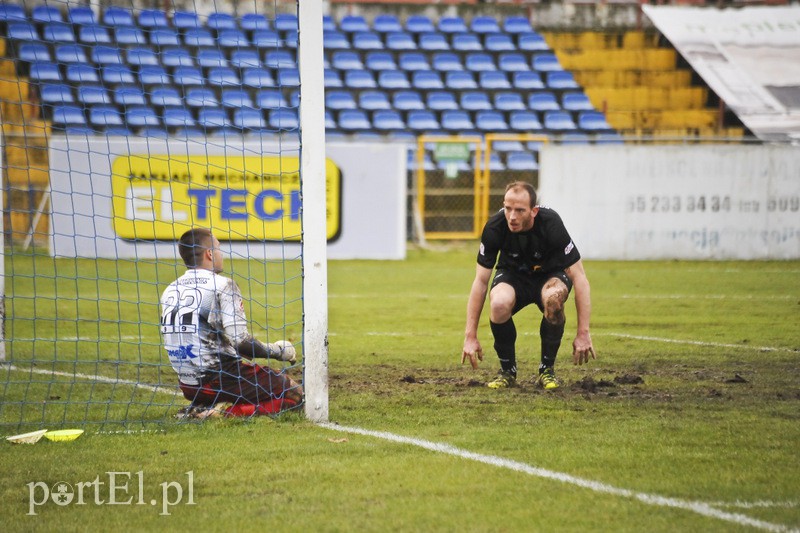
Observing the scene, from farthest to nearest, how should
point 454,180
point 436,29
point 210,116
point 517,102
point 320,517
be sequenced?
point 436,29 < point 517,102 < point 210,116 < point 454,180 < point 320,517

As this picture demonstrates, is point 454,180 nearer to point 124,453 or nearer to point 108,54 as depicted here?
point 108,54

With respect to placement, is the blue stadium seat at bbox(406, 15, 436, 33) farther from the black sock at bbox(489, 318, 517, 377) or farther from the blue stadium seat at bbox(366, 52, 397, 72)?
the black sock at bbox(489, 318, 517, 377)

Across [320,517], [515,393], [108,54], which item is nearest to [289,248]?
[108,54]

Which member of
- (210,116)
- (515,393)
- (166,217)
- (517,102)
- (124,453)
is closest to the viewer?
(124,453)

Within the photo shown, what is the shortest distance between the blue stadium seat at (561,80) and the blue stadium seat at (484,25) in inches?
90.6

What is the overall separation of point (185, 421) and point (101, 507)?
63.2 inches

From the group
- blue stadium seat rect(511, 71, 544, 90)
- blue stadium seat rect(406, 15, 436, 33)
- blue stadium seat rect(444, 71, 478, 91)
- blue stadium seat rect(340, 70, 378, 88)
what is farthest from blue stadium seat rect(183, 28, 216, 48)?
blue stadium seat rect(511, 71, 544, 90)

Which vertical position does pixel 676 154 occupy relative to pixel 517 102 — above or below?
below

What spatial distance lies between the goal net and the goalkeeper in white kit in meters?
0.20

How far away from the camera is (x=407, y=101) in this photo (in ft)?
84.4

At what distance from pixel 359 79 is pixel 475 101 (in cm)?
301

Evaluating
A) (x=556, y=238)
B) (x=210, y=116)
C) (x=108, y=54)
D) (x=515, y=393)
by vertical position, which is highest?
(x=108, y=54)

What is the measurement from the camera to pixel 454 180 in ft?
72.2

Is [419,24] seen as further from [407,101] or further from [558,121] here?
[558,121]
